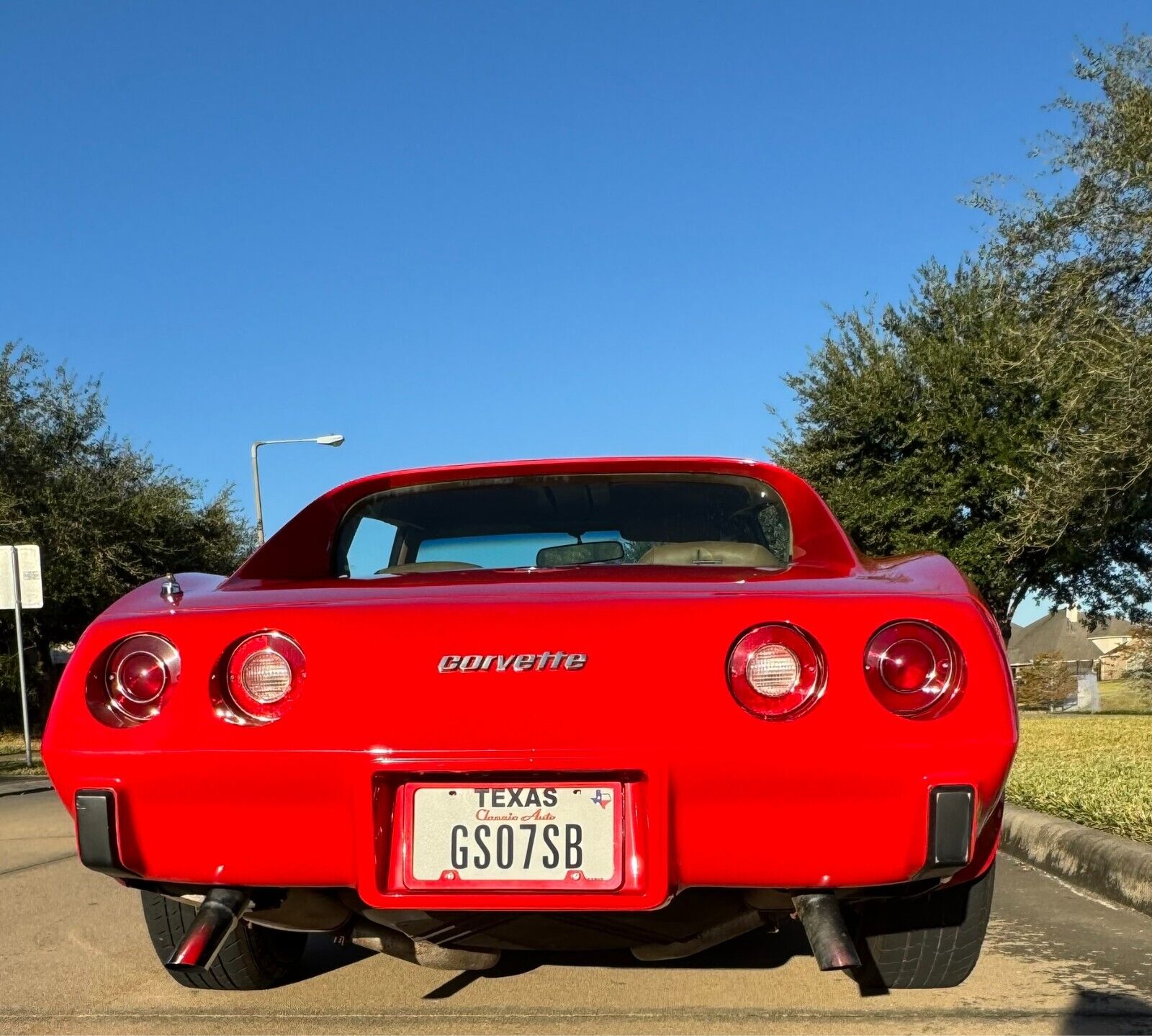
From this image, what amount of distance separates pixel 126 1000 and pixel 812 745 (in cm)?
208

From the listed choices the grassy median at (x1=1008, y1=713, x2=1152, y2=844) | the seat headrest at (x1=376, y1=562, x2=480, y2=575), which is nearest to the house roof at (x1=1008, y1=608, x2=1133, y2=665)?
the grassy median at (x1=1008, y1=713, x2=1152, y2=844)

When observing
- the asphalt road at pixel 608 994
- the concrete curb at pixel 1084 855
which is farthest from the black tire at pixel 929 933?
the concrete curb at pixel 1084 855

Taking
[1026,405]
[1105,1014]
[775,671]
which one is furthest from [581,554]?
[1026,405]

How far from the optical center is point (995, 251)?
569 inches

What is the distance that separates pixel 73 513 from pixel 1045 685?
2780cm

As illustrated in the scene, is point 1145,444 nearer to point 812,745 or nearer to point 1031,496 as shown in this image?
point 1031,496

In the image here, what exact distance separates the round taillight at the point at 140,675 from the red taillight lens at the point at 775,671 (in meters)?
1.16

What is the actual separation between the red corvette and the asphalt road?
1.45ft

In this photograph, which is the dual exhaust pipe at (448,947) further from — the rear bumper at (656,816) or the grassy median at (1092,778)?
the grassy median at (1092,778)

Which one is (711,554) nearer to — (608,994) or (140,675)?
(608,994)

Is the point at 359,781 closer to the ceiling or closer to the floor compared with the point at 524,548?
closer to the floor

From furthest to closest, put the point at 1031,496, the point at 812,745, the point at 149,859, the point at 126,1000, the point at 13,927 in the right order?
the point at 1031,496, the point at 13,927, the point at 126,1000, the point at 149,859, the point at 812,745

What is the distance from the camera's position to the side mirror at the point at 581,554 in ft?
11.7

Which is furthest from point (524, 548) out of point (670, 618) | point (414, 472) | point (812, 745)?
point (812, 745)
